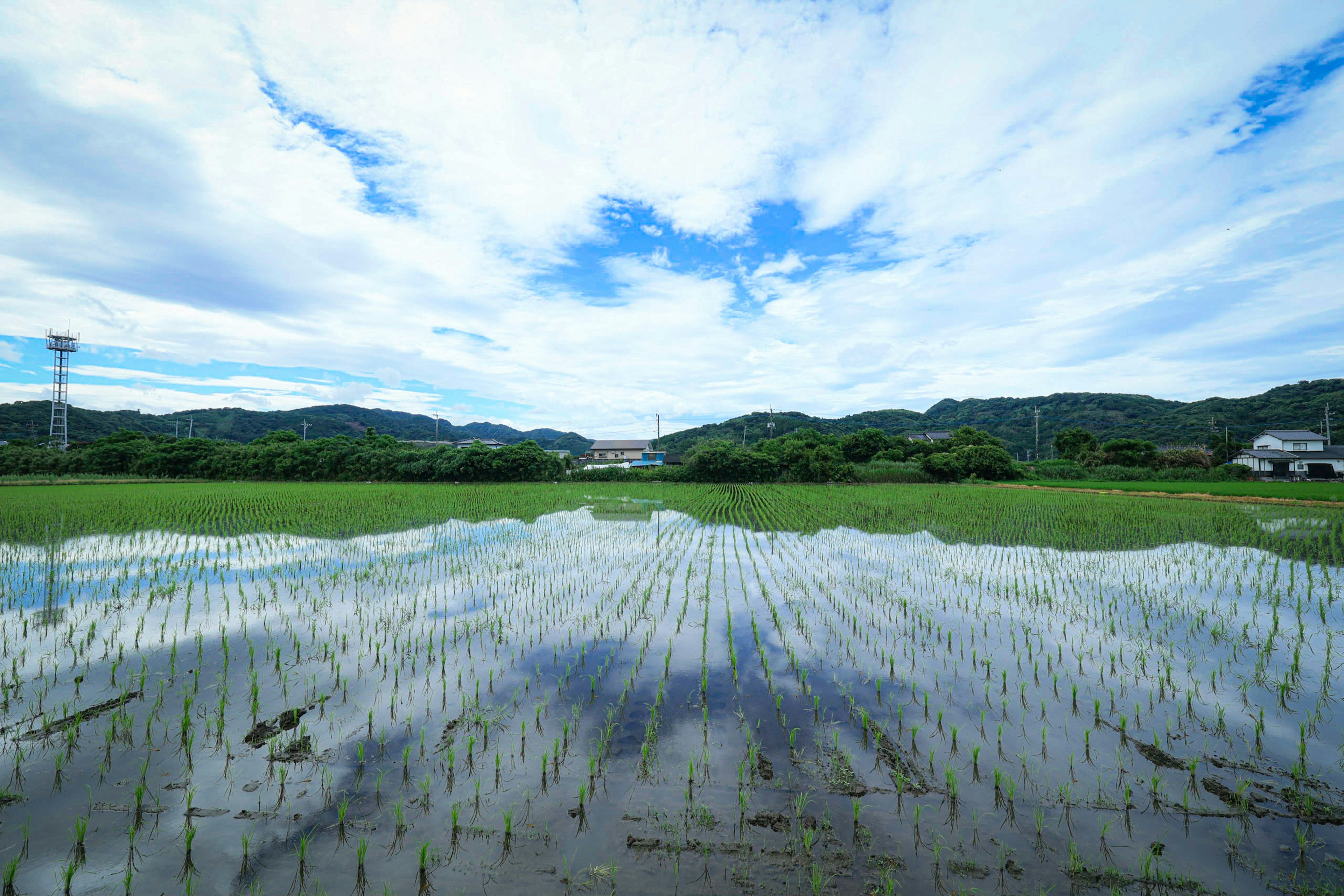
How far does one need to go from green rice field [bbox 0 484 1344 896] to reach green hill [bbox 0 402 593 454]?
3721 cm

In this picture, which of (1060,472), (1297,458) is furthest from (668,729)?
(1297,458)

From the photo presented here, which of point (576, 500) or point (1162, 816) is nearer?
point (1162, 816)

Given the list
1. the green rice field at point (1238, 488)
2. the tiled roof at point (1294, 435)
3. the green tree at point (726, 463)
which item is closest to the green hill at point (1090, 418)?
the tiled roof at point (1294, 435)

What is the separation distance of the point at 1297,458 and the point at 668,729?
65.0 meters

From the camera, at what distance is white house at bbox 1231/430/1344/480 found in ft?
142

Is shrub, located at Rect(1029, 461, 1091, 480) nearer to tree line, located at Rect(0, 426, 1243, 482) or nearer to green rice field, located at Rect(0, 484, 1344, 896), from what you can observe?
tree line, located at Rect(0, 426, 1243, 482)

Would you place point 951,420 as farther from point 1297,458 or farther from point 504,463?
point 504,463

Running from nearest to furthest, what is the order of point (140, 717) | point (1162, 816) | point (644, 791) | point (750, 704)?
1. point (1162, 816)
2. point (644, 791)
3. point (140, 717)
4. point (750, 704)

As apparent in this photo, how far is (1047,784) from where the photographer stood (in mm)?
3572

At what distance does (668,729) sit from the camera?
4.34 m

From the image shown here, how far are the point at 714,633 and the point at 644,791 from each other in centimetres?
339

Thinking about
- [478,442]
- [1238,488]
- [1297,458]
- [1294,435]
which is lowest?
[1238,488]

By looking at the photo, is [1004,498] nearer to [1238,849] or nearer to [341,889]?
[1238,849]

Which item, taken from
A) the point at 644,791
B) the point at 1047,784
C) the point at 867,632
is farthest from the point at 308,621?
the point at 1047,784
